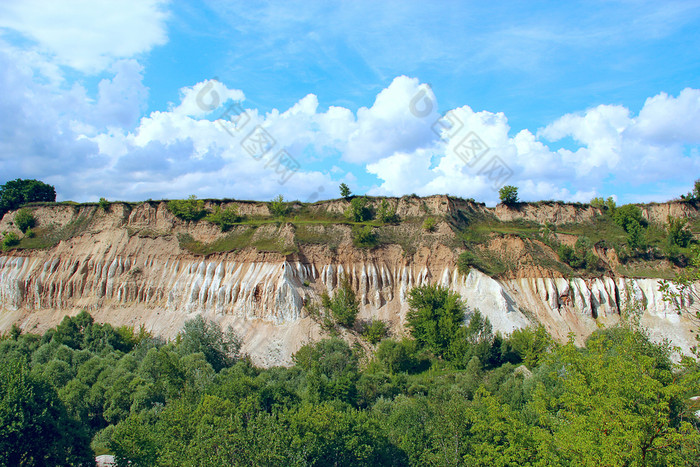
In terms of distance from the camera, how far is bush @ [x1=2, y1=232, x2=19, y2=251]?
192ft

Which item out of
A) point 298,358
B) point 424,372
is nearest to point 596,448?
point 424,372

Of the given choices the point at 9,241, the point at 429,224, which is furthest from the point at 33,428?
the point at 9,241

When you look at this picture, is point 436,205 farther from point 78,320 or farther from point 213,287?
point 78,320

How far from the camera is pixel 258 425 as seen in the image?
21.1 meters

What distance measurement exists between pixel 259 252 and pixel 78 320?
1996cm

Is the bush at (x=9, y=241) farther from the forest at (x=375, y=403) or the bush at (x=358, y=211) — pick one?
the bush at (x=358, y=211)

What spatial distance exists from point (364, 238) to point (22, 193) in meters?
50.7

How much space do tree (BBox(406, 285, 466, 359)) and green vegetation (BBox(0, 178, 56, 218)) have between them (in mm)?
55622

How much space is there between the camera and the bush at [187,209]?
5594 cm

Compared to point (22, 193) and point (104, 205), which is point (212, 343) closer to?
point (104, 205)

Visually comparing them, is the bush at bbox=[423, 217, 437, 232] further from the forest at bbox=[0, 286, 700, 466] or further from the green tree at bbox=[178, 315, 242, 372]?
the green tree at bbox=[178, 315, 242, 372]

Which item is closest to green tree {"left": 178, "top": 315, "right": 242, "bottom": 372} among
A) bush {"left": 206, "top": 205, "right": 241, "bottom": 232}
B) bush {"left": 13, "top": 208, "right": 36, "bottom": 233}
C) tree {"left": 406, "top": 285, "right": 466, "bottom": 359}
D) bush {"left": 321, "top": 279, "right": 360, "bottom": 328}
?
bush {"left": 321, "top": 279, "right": 360, "bottom": 328}

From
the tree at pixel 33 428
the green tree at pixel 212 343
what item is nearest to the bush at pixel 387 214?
the green tree at pixel 212 343

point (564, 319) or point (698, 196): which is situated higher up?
point (698, 196)
